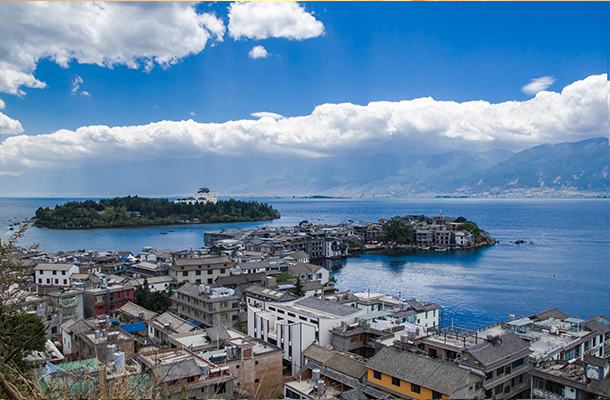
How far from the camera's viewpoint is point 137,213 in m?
58.8

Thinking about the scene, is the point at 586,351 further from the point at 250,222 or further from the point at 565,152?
the point at 565,152

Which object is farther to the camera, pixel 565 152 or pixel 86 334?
pixel 565 152

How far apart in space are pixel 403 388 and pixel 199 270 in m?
12.7

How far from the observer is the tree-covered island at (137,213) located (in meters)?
51.9

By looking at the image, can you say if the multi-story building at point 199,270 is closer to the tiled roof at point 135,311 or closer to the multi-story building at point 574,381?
the tiled roof at point 135,311

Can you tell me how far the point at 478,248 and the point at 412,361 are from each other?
3096cm

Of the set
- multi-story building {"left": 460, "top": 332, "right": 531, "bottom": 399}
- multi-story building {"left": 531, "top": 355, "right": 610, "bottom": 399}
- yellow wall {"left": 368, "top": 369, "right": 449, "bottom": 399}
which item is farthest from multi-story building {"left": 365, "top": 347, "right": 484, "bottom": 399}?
multi-story building {"left": 531, "top": 355, "right": 610, "bottom": 399}

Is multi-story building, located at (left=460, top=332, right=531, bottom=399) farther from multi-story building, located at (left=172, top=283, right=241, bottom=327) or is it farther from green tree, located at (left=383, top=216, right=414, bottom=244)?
green tree, located at (left=383, top=216, right=414, bottom=244)

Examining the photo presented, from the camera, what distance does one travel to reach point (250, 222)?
61.7 m

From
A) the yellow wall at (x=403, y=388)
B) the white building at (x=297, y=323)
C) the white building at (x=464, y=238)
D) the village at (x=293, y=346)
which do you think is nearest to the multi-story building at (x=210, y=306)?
the village at (x=293, y=346)

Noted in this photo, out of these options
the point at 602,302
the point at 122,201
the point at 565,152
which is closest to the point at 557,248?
the point at 602,302

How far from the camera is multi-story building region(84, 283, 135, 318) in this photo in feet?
42.3

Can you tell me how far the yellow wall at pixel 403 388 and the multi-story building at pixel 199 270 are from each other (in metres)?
11.4

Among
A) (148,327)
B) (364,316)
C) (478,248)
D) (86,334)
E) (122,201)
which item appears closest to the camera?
(86,334)
